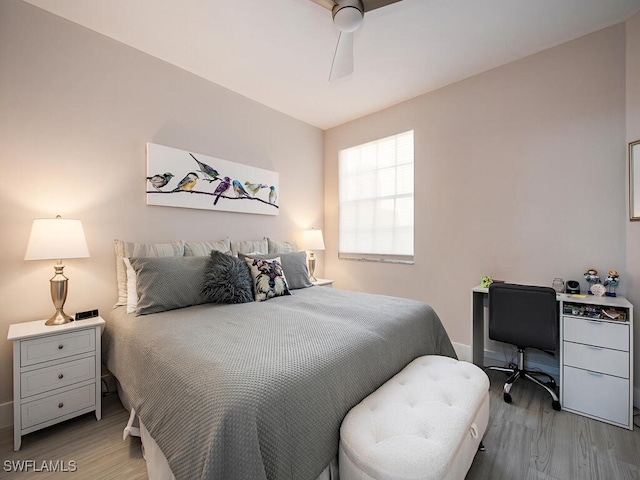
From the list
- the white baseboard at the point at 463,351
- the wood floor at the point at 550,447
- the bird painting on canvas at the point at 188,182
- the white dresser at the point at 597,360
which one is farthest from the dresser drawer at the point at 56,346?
the white dresser at the point at 597,360

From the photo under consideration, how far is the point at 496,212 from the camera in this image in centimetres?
262

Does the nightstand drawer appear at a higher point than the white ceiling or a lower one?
lower

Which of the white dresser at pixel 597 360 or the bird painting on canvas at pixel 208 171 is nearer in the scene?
the white dresser at pixel 597 360

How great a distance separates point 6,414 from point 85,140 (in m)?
1.89

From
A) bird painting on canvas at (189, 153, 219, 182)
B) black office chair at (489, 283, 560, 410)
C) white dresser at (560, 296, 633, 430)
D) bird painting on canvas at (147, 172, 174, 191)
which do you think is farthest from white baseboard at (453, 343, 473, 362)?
bird painting on canvas at (147, 172, 174, 191)

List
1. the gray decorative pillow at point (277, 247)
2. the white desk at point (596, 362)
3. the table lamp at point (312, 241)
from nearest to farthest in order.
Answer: the white desk at point (596, 362), the gray decorative pillow at point (277, 247), the table lamp at point (312, 241)

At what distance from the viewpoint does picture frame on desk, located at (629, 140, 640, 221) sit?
1.93 metres

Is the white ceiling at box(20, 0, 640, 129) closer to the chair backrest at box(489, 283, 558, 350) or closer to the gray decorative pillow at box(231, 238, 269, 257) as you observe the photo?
the gray decorative pillow at box(231, 238, 269, 257)

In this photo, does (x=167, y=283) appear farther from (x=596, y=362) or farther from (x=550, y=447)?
(x=596, y=362)

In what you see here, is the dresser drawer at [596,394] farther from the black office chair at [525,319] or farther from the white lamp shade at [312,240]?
the white lamp shade at [312,240]

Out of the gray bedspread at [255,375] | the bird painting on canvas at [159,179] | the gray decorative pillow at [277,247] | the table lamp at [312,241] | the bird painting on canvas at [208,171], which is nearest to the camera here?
the gray bedspread at [255,375]

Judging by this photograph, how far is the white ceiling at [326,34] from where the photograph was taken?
191 cm

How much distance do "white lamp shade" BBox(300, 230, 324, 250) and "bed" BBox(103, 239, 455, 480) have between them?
5.27 feet

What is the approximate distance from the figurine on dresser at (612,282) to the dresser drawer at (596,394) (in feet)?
1.96
